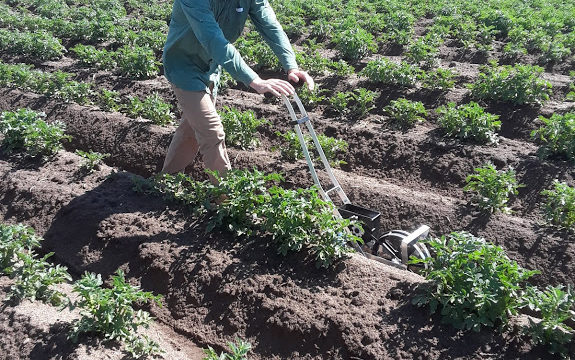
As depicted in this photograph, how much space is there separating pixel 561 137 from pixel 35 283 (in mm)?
5688

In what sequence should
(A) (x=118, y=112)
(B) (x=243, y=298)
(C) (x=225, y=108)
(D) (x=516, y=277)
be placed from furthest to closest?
1. (A) (x=118, y=112)
2. (C) (x=225, y=108)
3. (B) (x=243, y=298)
4. (D) (x=516, y=277)

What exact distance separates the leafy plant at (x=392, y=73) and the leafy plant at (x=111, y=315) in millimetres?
5644

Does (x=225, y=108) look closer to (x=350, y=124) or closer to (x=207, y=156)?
(x=350, y=124)

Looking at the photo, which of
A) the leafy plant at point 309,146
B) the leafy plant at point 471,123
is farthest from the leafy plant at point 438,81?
the leafy plant at point 309,146

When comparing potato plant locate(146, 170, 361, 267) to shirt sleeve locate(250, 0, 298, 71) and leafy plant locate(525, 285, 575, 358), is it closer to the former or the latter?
shirt sleeve locate(250, 0, 298, 71)

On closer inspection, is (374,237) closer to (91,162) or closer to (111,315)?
(111,315)

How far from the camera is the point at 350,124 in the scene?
7105mm

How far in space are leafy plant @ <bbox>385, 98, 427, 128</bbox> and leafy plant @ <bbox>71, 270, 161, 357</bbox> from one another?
15.3ft

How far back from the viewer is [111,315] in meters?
3.32

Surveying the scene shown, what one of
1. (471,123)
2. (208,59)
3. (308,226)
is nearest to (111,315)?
(308,226)

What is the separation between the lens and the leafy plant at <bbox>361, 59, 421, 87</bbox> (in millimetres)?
7754

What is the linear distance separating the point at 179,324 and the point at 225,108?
368 cm

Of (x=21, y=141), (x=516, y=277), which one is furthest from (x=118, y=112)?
(x=516, y=277)

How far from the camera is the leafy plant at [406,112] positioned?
6797mm
